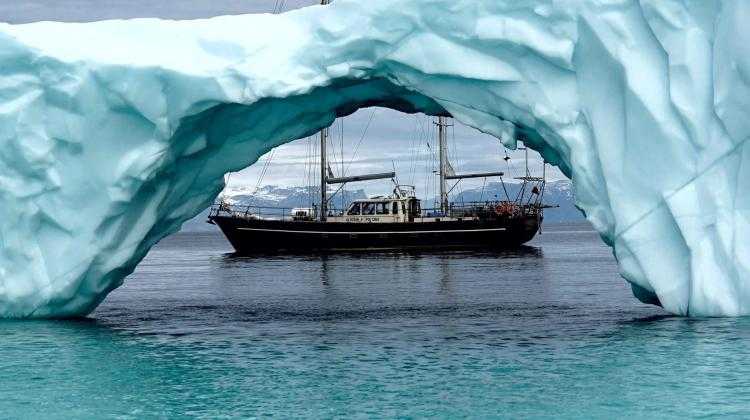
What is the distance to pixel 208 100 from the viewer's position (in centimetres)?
1491

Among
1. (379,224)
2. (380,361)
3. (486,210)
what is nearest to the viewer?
(380,361)

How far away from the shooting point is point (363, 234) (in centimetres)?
5094

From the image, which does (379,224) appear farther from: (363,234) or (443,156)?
(443,156)

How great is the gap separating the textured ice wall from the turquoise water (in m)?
1.20

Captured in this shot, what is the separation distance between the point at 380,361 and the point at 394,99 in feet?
15.6

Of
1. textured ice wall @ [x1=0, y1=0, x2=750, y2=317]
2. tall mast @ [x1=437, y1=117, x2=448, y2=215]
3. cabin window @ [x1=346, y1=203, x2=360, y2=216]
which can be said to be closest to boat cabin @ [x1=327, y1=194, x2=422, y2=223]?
cabin window @ [x1=346, y1=203, x2=360, y2=216]

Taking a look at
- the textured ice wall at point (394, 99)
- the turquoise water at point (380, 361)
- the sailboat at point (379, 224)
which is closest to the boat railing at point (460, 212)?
the sailboat at point (379, 224)

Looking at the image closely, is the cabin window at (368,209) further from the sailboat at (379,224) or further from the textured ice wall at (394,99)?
the textured ice wall at (394,99)

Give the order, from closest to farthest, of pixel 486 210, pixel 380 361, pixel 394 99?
pixel 380 361 → pixel 394 99 → pixel 486 210

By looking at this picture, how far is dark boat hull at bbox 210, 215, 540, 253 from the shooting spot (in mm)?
50750

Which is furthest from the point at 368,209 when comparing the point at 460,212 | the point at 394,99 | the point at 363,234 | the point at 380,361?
the point at 380,361

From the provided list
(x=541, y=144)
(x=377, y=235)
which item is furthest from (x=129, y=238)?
(x=377, y=235)

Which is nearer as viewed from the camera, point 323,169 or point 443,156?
point 323,169

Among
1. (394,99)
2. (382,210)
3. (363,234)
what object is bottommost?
(363,234)
